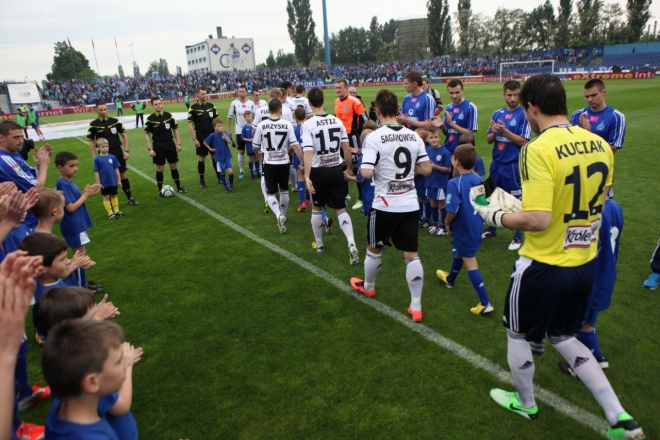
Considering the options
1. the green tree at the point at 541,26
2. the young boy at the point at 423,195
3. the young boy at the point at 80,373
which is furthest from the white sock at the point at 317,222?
the green tree at the point at 541,26

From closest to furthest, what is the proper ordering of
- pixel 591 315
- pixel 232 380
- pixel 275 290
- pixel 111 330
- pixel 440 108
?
pixel 111 330, pixel 591 315, pixel 232 380, pixel 275 290, pixel 440 108

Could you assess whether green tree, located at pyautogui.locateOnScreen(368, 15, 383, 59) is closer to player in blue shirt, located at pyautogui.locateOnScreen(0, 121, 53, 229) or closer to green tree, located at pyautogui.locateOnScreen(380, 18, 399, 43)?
green tree, located at pyautogui.locateOnScreen(380, 18, 399, 43)

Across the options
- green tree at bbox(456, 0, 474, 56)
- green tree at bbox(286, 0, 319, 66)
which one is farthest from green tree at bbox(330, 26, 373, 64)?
green tree at bbox(456, 0, 474, 56)

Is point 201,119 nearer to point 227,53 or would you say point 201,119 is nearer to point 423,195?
point 423,195

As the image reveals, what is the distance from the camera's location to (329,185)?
20.6 ft

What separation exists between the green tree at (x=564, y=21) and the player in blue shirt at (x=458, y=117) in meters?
82.7

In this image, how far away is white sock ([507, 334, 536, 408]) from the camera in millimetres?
2959

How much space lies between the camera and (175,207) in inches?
388

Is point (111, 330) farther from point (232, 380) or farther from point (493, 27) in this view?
point (493, 27)

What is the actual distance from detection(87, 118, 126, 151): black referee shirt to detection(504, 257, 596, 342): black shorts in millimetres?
9566

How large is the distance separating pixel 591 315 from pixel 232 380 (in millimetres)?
3269

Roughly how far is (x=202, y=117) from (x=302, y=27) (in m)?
81.7

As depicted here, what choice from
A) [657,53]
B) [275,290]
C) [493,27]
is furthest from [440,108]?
[493,27]

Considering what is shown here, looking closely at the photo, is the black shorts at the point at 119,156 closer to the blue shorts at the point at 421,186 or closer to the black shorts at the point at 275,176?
the black shorts at the point at 275,176
